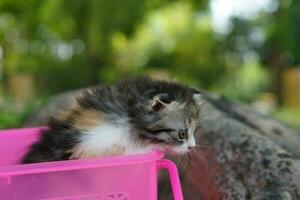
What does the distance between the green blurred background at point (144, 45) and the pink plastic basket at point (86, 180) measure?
5.49 m

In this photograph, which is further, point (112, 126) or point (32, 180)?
point (112, 126)

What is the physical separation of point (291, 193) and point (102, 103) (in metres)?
0.84

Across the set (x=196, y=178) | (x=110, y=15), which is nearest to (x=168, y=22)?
(x=110, y=15)

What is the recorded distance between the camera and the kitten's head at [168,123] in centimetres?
159

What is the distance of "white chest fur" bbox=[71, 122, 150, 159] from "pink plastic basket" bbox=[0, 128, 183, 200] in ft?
0.58

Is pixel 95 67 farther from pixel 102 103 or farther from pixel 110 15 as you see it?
pixel 102 103

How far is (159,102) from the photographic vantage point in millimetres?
1576

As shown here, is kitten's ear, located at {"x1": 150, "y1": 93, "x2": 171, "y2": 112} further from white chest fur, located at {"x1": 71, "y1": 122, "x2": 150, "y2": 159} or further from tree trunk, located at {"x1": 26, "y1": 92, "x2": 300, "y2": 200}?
tree trunk, located at {"x1": 26, "y1": 92, "x2": 300, "y2": 200}

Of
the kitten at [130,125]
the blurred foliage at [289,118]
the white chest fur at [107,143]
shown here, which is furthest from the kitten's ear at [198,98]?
the blurred foliage at [289,118]

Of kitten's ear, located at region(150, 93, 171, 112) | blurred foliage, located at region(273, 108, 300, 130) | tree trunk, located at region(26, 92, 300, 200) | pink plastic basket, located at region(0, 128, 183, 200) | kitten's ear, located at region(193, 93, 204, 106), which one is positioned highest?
kitten's ear, located at region(150, 93, 171, 112)

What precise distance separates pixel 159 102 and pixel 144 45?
30.6 ft

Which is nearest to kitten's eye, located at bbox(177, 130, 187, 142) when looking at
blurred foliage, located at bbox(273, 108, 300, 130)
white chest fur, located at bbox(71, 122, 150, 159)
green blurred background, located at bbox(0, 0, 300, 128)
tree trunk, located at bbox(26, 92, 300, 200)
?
white chest fur, located at bbox(71, 122, 150, 159)

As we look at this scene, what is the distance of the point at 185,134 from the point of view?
1.65m

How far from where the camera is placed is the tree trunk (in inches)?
77.3
